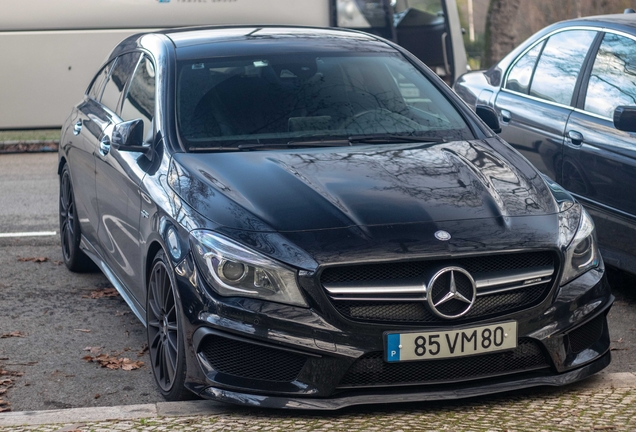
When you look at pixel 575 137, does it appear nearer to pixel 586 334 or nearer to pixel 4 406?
pixel 586 334

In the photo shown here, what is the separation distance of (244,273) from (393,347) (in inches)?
26.8

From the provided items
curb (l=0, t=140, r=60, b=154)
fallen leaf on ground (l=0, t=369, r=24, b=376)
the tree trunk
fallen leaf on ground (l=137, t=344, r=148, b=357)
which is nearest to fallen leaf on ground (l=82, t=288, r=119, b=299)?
fallen leaf on ground (l=137, t=344, r=148, b=357)

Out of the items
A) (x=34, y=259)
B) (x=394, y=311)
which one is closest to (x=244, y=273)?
(x=394, y=311)

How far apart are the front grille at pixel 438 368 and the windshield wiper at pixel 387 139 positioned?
1.42 m

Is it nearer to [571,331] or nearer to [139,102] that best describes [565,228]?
[571,331]

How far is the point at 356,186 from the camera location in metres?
4.86

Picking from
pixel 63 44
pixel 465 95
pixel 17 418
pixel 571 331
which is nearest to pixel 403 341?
pixel 571 331

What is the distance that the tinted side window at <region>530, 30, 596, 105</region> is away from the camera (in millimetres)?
7047

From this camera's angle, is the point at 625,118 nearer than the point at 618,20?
Yes

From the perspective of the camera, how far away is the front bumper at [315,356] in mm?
4309

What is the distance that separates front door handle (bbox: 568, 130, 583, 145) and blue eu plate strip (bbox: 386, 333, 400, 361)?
2832 mm

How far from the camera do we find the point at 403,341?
171 inches

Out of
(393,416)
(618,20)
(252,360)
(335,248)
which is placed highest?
(618,20)

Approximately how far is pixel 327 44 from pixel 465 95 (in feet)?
7.99
